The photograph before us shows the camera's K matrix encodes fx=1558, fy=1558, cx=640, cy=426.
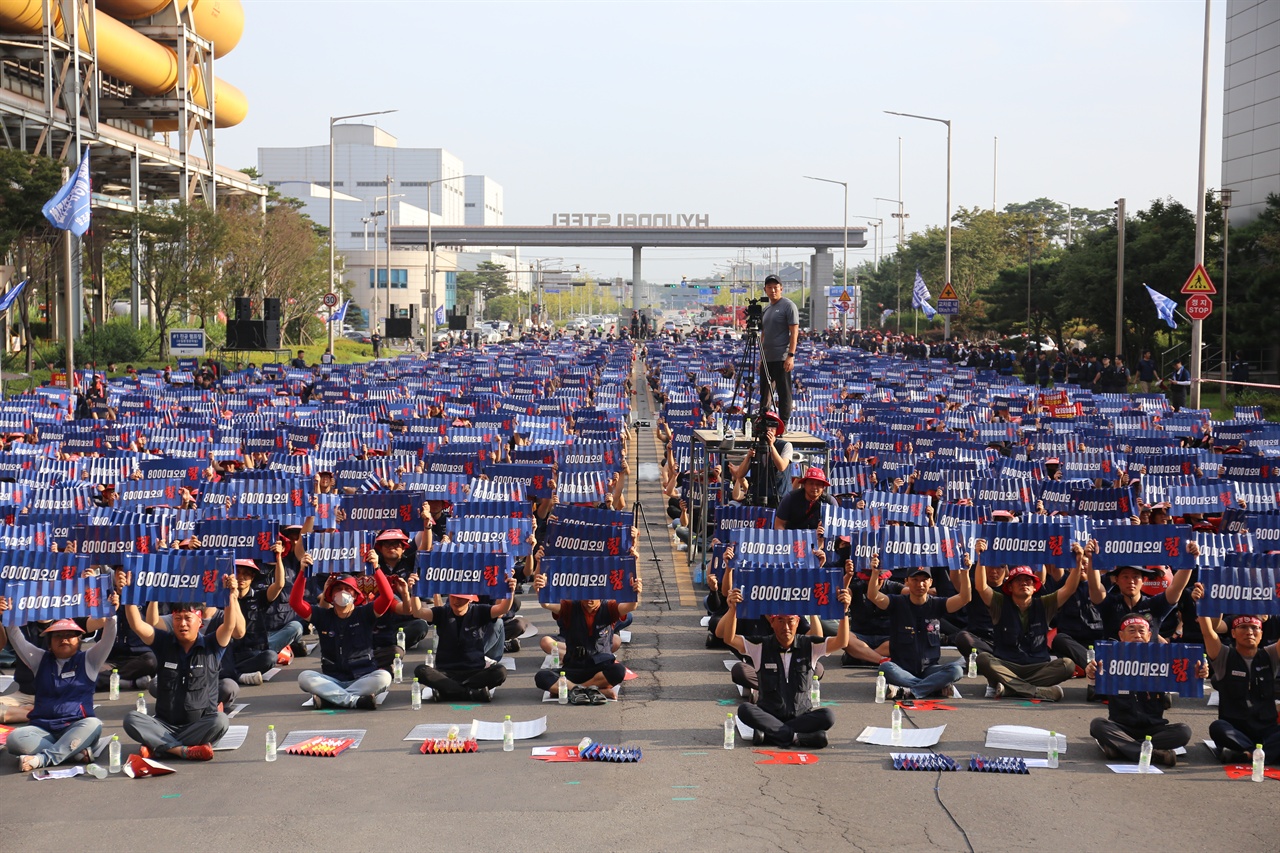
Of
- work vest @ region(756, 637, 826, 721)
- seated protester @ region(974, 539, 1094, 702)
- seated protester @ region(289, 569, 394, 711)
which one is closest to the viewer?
work vest @ region(756, 637, 826, 721)

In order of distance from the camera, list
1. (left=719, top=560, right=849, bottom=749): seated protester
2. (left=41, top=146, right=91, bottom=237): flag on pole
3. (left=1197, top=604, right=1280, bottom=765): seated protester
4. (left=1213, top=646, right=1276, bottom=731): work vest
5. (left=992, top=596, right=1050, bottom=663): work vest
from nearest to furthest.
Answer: (left=1197, top=604, right=1280, bottom=765): seated protester < (left=1213, top=646, right=1276, bottom=731): work vest < (left=719, top=560, right=849, bottom=749): seated protester < (left=992, top=596, right=1050, bottom=663): work vest < (left=41, top=146, right=91, bottom=237): flag on pole

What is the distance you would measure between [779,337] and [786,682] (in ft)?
24.3

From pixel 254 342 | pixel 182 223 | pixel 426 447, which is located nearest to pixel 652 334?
pixel 182 223

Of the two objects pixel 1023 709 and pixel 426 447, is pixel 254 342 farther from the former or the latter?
pixel 1023 709

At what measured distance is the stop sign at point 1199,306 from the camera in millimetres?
33709

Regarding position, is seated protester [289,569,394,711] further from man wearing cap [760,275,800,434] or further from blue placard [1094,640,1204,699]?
man wearing cap [760,275,800,434]

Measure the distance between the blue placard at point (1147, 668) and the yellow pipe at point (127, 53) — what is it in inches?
2279

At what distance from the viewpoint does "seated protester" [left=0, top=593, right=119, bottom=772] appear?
36.4 feet

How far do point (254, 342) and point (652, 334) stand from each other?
81997 millimetres

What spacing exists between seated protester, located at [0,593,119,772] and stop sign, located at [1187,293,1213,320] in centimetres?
2751

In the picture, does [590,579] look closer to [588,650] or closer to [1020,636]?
[588,650]

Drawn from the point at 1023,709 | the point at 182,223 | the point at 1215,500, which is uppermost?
the point at 182,223

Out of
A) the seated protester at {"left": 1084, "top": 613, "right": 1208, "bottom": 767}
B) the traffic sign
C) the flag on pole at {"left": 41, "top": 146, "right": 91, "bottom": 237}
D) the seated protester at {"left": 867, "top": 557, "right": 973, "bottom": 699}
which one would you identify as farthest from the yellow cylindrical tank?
the seated protester at {"left": 1084, "top": 613, "right": 1208, "bottom": 767}

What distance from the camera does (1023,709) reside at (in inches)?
522
